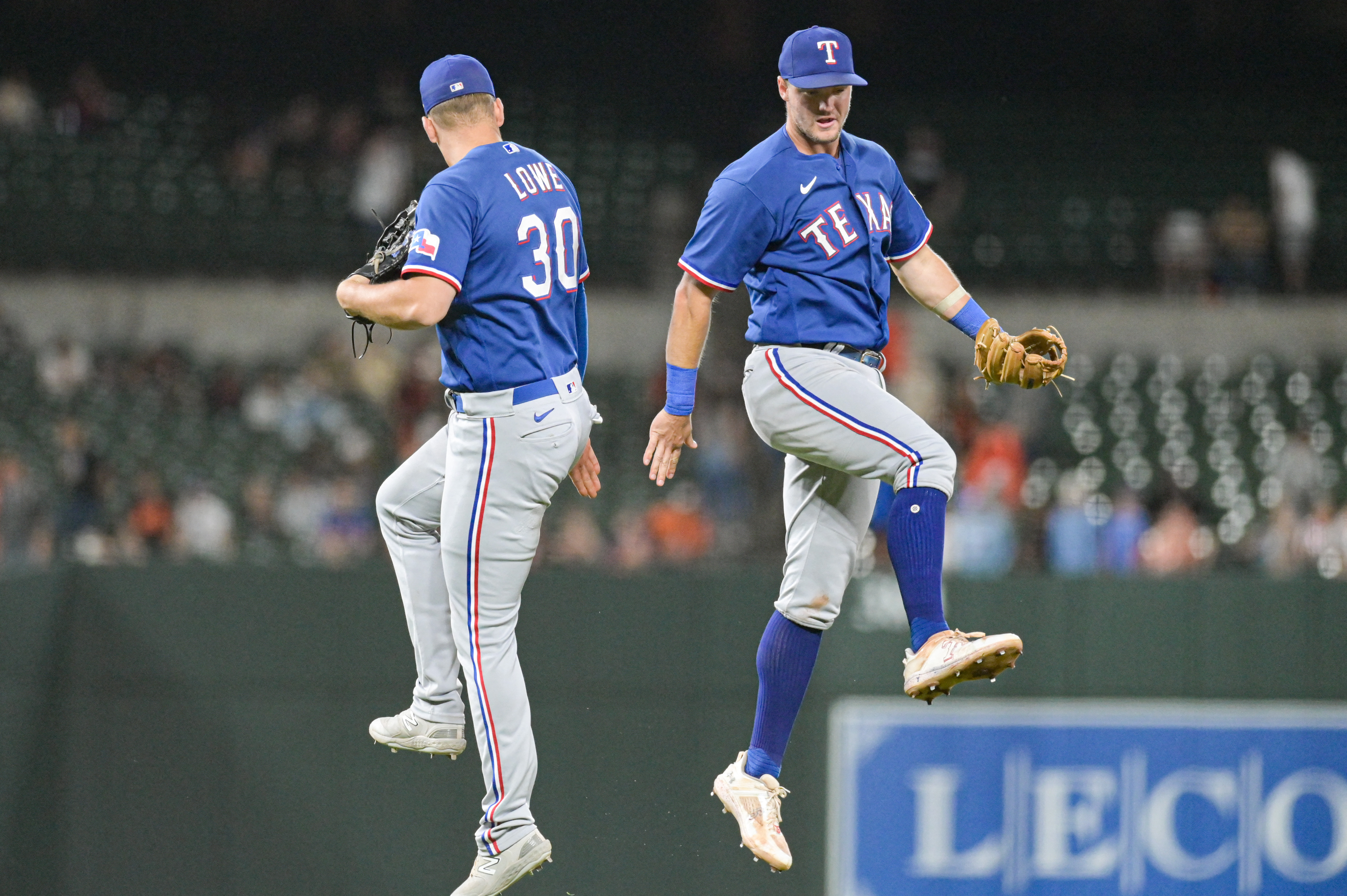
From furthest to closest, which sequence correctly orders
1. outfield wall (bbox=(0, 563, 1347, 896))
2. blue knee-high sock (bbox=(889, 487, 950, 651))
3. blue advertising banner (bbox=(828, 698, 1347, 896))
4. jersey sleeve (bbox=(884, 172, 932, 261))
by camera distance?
blue advertising banner (bbox=(828, 698, 1347, 896)) → outfield wall (bbox=(0, 563, 1347, 896)) → jersey sleeve (bbox=(884, 172, 932, 261)) → blue knee-high sock (bbox=(889, 487, 950, 651))

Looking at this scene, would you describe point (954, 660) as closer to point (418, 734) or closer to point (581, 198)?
point (418, 734)

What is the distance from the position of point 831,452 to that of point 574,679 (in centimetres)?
285

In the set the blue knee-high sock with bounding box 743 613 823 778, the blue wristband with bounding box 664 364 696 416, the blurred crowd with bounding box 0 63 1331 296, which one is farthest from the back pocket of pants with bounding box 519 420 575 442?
the blurred crowd with bounding box 0 63 1331 296

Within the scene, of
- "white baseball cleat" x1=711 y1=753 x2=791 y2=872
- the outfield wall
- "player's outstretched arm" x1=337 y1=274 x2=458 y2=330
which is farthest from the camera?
the outfield wall

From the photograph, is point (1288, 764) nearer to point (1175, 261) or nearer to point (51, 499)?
point (1175, 261)

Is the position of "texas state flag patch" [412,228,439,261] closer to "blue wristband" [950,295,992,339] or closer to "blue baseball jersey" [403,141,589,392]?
"blue baseball jersey" [403,141,589,392]

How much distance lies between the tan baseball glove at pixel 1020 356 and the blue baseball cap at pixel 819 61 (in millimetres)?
731

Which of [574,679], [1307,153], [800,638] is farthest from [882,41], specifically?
[800,638]

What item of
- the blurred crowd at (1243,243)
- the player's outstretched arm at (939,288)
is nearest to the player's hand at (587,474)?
the player's outstretched arm at (939,288)

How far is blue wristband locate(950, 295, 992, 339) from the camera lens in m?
4.16

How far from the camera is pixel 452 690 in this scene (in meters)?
4.34

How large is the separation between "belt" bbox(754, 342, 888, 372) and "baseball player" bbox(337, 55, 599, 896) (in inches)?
Result: 21.3

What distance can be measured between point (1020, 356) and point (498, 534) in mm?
1420

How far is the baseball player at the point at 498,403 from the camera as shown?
3965 mm
